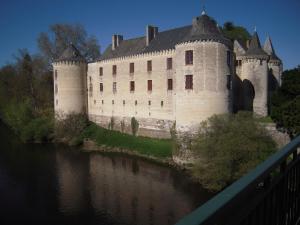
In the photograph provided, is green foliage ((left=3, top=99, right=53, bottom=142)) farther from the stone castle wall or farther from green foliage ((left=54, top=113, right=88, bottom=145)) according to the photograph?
the stone castle wall

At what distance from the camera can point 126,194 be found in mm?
14219

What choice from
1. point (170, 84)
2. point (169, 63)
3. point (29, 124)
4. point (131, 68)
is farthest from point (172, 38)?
point (29, 124)

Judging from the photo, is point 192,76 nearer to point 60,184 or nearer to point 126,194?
point 126,194

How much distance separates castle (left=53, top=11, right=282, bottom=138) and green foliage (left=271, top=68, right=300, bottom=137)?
2.98 meters

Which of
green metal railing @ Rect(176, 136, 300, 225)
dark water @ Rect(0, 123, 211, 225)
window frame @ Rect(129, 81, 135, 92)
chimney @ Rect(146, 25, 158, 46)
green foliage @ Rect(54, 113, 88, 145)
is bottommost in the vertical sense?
dark water @ Rect(0, 123, 211, 225)

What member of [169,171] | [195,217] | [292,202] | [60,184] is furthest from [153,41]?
[195,217]

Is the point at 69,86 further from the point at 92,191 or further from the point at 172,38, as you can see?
the point at 92,191

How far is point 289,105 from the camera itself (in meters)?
15.8

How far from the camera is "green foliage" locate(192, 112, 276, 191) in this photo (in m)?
13.6

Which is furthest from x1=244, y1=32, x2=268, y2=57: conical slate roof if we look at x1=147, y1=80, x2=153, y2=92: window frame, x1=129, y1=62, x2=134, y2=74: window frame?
x1=129, y1=62, x2=134, y2=74: window frame

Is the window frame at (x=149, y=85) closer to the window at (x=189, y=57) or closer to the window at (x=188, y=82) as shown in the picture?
the window at (x=188, y=82)

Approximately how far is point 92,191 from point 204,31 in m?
11.3

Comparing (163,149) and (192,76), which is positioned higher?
(192,76)

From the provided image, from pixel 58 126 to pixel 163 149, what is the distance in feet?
39.3
